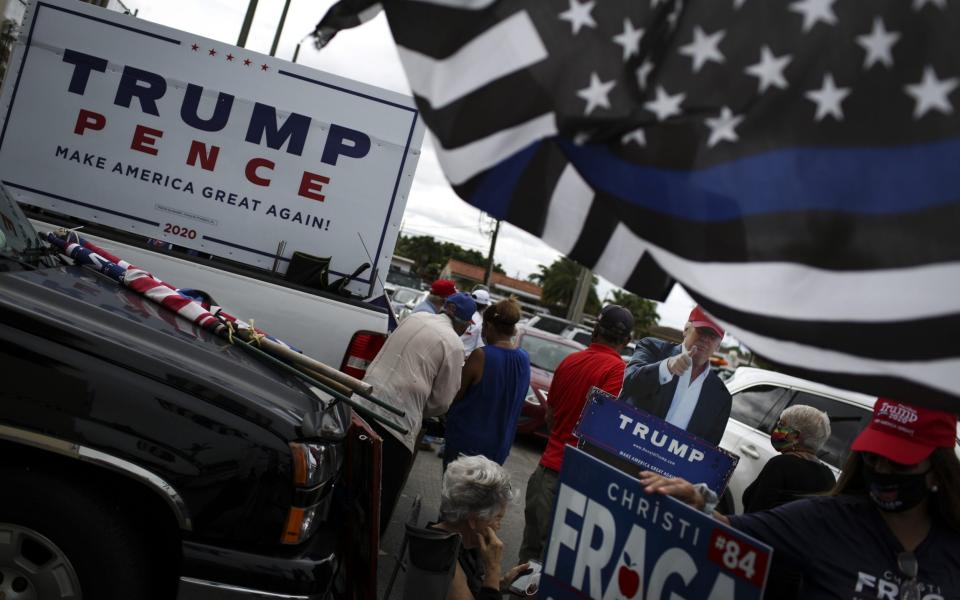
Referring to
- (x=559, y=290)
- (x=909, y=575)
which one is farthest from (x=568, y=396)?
(x=559, y=290)

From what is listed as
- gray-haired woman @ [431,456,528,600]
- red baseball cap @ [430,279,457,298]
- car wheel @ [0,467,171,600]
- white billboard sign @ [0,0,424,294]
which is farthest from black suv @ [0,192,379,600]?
red baseball cap @ [430,279,457,298]

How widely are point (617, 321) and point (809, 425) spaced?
3.91 feet

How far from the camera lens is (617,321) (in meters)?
4.30

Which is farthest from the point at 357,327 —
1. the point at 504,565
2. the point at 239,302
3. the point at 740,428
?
the point at 740,428

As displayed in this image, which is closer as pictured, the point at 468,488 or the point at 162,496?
the point at 162,496

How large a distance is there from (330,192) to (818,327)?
212 inches

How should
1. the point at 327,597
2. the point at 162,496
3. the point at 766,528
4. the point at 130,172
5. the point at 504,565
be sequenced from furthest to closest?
the point at 130,172, the point at 504,565, the point at 327,597, the point at 162,496, the point at 766,528

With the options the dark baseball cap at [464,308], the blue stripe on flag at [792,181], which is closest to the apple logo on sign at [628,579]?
the blue stripe on flag at [792,181]

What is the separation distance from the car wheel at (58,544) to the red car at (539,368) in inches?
281

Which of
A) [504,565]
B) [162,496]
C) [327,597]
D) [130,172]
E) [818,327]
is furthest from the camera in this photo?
[130,172]

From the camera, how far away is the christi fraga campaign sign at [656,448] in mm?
3172

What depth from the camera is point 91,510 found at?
2.48 m

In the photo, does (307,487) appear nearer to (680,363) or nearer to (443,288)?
(680,363)

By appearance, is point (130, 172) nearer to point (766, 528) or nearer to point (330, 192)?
point (330, 192)
